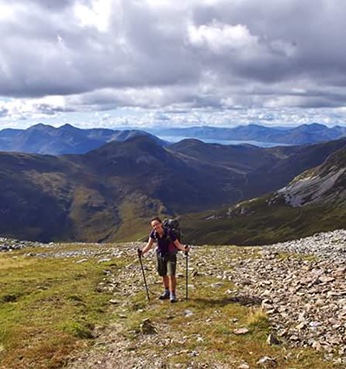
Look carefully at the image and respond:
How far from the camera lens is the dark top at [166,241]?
22.6 meters

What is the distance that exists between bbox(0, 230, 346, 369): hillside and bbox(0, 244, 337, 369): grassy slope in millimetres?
39

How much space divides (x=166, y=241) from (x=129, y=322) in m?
4.69

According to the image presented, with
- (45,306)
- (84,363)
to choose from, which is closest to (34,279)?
(45,306)

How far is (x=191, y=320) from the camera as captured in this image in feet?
62.9

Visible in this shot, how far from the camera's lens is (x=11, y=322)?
1958 centimetres

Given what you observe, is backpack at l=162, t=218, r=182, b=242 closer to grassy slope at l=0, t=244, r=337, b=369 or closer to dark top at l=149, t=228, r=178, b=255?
dark top at l=149, t=228, r=178, b=255

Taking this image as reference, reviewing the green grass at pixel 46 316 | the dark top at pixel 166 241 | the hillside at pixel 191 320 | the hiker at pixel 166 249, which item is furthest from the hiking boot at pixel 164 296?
the green grass at pixel 46 316

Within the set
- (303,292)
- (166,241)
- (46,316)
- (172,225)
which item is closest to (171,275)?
(166,241)

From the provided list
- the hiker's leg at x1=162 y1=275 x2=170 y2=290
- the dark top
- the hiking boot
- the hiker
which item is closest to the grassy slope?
the hiking boot

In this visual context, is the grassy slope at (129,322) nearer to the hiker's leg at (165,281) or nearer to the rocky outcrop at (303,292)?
the rocky outcrop at (303,292)

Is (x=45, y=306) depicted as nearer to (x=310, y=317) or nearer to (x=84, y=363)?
(x=84, y=363)

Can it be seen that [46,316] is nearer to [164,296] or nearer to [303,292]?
[164,296]

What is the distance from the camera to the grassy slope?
15016 mm

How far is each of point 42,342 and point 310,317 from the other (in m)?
10.1
